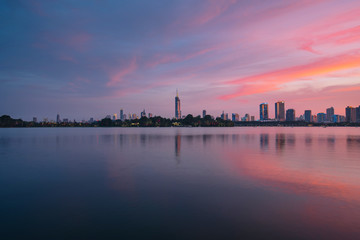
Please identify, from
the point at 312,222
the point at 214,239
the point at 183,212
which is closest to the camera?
the point at 214,239

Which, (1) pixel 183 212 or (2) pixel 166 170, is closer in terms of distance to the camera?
(1) pixel 183 212

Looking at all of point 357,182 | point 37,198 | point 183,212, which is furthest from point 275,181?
point 37,198

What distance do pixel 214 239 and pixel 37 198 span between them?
12.3 m

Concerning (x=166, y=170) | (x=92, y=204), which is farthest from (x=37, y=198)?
(x=166, y=170)

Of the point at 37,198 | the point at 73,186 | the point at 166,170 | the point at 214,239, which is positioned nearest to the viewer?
A: the point at 214,239

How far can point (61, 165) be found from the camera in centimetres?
2905

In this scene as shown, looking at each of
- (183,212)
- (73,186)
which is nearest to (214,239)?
(183,212)

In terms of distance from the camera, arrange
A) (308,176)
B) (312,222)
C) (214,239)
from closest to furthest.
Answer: (214,239) < (312,222) < (308,176)

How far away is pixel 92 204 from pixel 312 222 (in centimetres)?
1193

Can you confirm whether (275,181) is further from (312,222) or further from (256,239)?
(256,239)

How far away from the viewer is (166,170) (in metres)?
25.3

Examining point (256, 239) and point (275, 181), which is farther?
point (275, 181)

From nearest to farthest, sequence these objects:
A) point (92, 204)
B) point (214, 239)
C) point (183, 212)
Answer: point (214, 239) → point (183, 212) → point (92, 204)

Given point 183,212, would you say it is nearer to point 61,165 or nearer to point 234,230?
point 234,230
